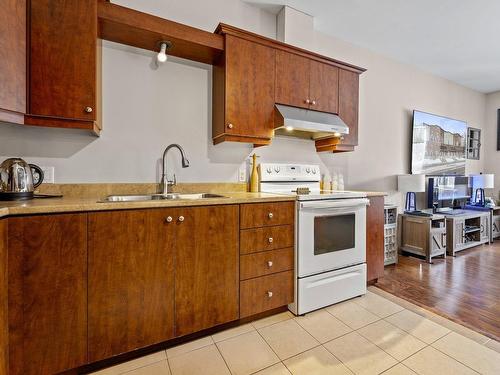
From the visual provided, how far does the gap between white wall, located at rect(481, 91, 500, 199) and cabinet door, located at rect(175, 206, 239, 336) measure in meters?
5.62

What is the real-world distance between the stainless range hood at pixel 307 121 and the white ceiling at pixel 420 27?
106cm

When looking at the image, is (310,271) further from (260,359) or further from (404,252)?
(404,252)

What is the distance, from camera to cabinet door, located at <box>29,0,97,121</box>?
141 cm

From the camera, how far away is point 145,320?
1.41m

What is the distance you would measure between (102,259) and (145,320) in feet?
1.41

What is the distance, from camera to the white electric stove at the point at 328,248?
188cm

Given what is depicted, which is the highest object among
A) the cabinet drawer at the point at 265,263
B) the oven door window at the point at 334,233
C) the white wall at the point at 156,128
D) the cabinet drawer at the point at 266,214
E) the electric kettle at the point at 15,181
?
the white wall at the point at 156,128

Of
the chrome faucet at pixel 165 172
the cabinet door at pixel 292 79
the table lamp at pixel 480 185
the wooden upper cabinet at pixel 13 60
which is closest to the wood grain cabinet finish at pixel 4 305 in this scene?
the wooden upper cabinet at pixel 13 60

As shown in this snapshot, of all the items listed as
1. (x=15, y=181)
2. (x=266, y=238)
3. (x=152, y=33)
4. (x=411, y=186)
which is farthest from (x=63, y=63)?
(x=411, y=186)

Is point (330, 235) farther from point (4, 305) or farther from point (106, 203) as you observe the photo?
point (4, 305)

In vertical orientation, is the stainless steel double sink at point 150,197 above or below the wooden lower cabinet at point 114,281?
above

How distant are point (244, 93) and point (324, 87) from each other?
87 cm

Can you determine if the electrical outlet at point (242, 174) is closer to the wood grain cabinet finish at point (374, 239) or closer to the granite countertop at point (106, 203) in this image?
the granite countertop at point (106, 203)

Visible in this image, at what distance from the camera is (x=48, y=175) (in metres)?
1.69
